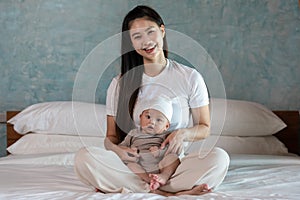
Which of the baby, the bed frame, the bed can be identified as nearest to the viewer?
the baby

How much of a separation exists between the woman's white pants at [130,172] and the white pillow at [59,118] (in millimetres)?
725

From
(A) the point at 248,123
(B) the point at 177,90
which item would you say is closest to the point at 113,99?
(B) the point at 177,90

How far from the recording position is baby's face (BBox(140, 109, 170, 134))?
1.48 metres

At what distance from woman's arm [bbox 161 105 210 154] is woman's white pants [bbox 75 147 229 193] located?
0.06 metres

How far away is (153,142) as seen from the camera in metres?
1.50

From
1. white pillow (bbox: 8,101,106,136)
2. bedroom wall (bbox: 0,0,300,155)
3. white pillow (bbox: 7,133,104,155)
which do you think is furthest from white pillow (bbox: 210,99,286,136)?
white pillow (bbox: 7,133,104,155)

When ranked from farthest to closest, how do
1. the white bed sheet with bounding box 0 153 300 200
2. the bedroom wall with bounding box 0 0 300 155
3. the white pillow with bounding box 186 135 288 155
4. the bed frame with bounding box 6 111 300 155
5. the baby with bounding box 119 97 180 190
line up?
the bedroom wall with bounding box 0 0 300 155
the bed frame with bounding box 6 111 300 155
the white pillow with bounding box 186 135 288 155
the baby with bounding box 119 97 180 190
the white bed sheet with bounding box 0 153 300 200

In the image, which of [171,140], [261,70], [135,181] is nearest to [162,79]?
[171,140]

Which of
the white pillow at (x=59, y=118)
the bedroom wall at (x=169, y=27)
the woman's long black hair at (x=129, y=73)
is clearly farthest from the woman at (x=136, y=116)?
the bedroom wall at (x=169, y=27)

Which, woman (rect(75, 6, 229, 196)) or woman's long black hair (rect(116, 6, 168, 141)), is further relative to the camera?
woman's long black hair (rect(116, 6, 168, 141))

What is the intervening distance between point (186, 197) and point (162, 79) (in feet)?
1.53

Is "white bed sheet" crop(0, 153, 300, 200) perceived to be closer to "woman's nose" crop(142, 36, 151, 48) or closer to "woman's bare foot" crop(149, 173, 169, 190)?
"woman's bare foot" crop(149, 173, 169, 190)

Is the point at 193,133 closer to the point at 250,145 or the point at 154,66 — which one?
the point at 154,66

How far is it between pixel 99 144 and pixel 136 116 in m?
0.35
